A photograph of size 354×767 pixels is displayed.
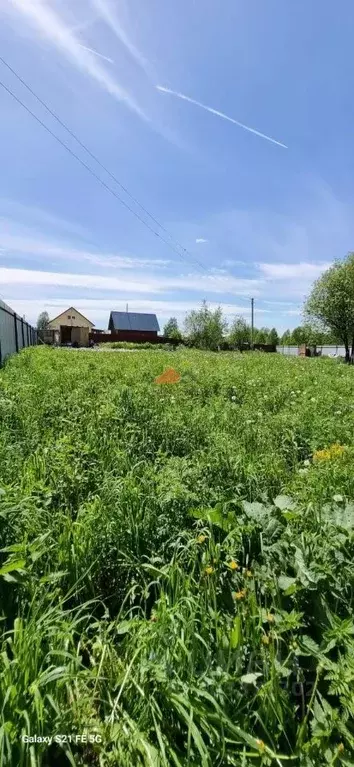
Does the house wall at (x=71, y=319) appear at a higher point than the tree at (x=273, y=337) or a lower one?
higher

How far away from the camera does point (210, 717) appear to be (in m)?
1.31

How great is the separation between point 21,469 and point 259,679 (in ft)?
7.71

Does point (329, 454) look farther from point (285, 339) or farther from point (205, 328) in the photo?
point (285, 339)

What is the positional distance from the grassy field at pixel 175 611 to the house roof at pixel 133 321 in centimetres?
7042

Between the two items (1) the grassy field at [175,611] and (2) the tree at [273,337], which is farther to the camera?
(2) the tree at [273,337]

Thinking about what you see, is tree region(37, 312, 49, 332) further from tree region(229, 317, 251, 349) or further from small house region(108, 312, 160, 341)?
tree region(229, 317, 251, 349)

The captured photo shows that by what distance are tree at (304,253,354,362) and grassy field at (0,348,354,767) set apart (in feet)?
101

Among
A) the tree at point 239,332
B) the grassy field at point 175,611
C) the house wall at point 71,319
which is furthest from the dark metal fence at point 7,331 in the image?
the house wall at point 71,319

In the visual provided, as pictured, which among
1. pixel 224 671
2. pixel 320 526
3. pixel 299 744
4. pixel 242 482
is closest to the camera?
pixel 299 744

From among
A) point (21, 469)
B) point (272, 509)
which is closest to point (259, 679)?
point (272, 509)

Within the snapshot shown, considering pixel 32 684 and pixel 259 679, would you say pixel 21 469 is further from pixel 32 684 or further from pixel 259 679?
pixel 259 679

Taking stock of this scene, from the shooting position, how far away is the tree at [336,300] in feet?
103

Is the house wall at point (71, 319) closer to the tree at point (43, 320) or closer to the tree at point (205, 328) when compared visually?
the tree at point (43, 320)

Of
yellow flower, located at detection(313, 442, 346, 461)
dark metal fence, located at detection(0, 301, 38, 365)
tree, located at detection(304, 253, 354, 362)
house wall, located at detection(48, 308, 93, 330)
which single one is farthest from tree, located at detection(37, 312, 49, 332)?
yellow flower, located at detection(313, 442, 346, 461)
